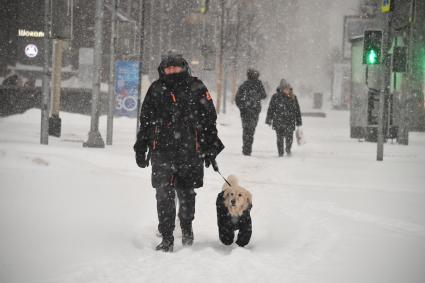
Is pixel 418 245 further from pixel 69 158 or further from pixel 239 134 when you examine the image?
pixel 239 134

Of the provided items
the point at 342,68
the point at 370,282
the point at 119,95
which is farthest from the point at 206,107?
the point at 342,68

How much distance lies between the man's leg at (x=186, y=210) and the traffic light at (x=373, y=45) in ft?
29.0

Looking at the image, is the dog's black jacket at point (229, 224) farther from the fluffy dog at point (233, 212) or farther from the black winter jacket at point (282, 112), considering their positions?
the black winter jacket at point (282, 112)

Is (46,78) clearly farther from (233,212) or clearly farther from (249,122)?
(233,212)

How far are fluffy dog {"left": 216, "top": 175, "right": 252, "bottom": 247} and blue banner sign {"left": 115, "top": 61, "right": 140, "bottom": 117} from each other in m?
16.4

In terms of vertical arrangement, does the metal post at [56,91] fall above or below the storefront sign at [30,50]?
below

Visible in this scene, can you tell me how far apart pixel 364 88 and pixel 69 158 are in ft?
42.8

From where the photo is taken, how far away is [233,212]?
5.95 m

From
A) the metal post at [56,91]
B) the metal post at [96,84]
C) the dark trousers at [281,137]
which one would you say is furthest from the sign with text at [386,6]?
the metal post at [56,91]

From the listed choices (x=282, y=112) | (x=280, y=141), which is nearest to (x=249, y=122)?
(x=282, y=112)

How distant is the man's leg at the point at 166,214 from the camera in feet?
19.1

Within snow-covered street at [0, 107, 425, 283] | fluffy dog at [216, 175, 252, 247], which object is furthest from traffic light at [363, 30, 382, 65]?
fluffy dog at [216, 175, 252, 247]

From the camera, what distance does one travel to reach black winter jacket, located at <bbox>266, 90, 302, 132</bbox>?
14.3m

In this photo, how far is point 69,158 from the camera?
1090cm
